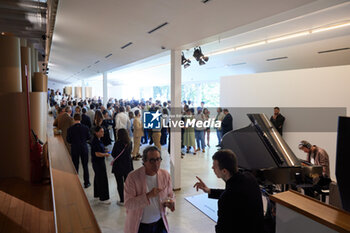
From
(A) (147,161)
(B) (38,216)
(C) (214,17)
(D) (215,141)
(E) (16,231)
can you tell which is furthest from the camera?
(D) (215,141)

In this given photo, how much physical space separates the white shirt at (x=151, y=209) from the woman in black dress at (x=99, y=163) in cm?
217

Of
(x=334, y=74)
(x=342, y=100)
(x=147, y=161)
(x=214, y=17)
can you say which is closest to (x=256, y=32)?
(x=334, y=74)

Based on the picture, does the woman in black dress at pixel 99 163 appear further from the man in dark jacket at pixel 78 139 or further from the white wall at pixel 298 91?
the white wall at pixel 298 91

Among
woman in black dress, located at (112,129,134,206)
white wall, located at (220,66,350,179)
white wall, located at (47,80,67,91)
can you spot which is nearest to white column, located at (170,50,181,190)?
woman in black dress, located at (112,129,134,206)

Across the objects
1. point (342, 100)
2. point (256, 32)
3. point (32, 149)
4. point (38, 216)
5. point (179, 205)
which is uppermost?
point (256, 32)

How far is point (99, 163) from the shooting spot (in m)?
4.26

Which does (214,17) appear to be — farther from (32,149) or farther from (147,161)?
(32,149)

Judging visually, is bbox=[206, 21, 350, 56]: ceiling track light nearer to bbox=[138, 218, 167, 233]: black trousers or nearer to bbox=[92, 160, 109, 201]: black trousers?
bbox=[92, 160, 109, 201]: black trousers

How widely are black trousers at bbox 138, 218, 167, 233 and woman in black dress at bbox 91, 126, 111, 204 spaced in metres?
2.22

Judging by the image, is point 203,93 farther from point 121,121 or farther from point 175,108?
point 175,108

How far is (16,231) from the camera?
2350 mm

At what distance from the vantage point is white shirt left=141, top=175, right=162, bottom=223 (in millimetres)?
2184

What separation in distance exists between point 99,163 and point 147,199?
2.49 meters

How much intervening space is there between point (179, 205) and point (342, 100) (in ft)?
18.4
